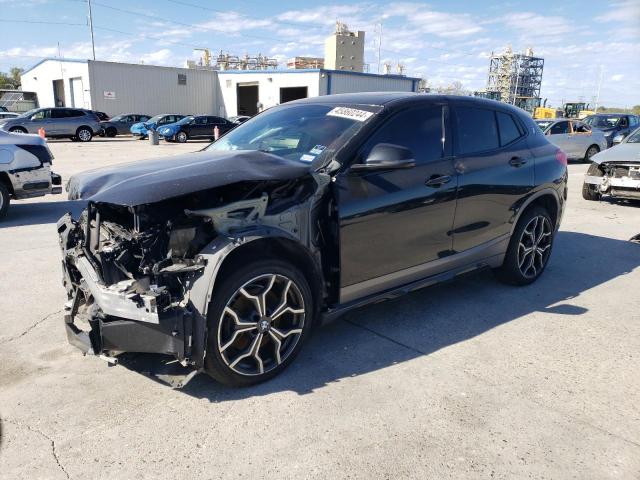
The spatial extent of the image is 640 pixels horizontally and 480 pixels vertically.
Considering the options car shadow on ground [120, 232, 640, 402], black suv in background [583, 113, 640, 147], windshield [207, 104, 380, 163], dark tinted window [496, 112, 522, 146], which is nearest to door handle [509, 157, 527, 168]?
dark tinted window [496, 112, 522, 146]

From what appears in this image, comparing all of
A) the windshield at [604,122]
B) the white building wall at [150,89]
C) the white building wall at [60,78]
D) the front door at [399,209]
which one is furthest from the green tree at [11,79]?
the front door at [399,209]

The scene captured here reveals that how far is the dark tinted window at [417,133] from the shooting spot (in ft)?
12.5

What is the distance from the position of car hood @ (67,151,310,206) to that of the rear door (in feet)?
5.28

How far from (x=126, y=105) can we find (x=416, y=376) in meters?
38.6

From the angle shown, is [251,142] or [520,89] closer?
[251,142]

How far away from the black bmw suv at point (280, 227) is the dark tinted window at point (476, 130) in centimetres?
2

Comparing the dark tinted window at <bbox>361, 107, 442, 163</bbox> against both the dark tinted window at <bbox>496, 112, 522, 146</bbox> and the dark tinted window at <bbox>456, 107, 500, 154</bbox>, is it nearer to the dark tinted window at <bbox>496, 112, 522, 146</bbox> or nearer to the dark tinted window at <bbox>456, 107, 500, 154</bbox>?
the dark tinted window at <bbox>456, 107, 500, 154</bbox>

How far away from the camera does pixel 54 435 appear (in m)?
2.76

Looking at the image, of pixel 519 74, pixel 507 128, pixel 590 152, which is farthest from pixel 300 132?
pixel 519 74

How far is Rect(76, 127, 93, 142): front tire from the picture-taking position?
27.2 m

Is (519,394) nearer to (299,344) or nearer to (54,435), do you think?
(299,344)

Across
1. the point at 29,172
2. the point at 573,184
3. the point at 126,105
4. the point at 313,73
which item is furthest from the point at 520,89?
the point at 29,172

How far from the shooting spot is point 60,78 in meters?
39.3

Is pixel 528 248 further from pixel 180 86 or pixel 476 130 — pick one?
pixel 180 86
